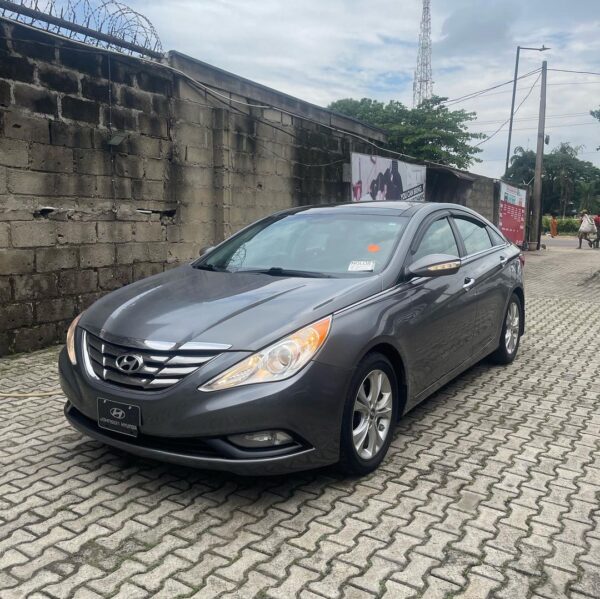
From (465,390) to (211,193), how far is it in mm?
4554

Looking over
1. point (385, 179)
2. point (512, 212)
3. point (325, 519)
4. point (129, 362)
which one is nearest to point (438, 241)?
point (325, 519)

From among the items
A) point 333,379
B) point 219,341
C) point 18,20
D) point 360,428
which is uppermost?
point 18,20

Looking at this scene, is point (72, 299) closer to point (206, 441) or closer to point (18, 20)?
point (18, 20)

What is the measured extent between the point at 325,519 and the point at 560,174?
80.0m

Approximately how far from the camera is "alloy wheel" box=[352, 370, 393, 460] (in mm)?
3291

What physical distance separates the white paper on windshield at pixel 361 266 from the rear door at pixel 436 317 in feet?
Answer: 0.87

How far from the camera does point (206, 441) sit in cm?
287

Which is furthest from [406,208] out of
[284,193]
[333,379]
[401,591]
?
[284,193]

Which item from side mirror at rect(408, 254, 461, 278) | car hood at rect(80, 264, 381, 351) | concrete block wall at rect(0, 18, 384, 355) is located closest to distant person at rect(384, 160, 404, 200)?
concrete block wall at rect(0, 18, 384, 355)

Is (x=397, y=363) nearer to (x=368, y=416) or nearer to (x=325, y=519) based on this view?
(x=368, y=416)

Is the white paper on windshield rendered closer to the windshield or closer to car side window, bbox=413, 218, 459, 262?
the windshield

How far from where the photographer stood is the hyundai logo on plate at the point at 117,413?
298 cm

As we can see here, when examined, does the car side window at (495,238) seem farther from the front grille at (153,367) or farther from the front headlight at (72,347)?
the front headlight at (72,347)

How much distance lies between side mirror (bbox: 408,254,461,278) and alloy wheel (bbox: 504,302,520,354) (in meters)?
1.95
